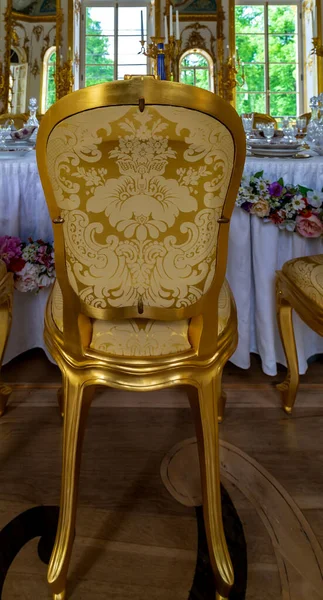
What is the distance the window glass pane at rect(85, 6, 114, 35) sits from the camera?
6027 millimetres

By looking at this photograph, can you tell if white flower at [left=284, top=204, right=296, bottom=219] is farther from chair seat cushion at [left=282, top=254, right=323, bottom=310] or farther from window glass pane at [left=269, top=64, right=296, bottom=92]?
window glass pane at [left=269, top=64, right=296, bottom=92]

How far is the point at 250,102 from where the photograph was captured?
626 cm

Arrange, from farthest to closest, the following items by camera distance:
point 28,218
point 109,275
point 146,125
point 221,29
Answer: point 221,29
point 28,218
point 109,275
point 146,125

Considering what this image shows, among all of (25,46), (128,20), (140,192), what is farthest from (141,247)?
(128,20)

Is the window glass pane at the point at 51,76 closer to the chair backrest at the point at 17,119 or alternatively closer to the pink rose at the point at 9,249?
the chair backrest at the point at 17,119

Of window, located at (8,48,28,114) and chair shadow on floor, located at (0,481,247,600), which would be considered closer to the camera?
chair shadow on floor, located at (0,481,247,600)

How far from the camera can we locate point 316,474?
91cm

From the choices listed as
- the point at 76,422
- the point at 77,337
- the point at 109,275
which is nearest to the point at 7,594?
the point at 76,422

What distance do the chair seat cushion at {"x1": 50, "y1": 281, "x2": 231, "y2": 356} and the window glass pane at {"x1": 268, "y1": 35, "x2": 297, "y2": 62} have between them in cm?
693

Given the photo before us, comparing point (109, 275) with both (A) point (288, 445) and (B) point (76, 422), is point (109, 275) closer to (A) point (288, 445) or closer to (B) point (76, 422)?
(B) point (76, 422)

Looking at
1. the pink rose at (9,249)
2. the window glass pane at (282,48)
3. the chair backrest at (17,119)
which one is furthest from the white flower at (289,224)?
the window glass pane at (282,48)

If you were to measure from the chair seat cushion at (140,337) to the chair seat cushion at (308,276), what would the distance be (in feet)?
1.15

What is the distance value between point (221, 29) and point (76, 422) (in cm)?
650

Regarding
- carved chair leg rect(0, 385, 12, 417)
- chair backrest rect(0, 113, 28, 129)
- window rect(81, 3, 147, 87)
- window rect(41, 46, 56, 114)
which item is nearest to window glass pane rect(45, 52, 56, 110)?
window rect(41, 46, 56, 114)
